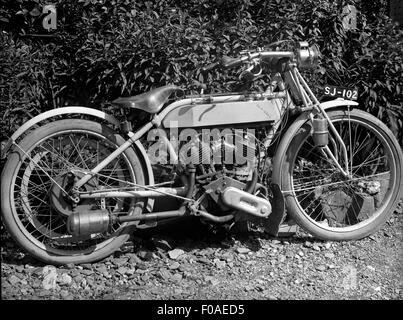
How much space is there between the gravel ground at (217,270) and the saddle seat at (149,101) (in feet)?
3.49

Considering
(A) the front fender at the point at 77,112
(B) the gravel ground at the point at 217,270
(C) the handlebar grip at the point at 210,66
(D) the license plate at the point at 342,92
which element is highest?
(C) the handlebar grip at the point at 210,66

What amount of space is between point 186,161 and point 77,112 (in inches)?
32.0

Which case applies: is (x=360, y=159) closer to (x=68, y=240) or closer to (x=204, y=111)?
(x=204, y=111)

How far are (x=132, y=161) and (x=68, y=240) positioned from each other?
0.71 m

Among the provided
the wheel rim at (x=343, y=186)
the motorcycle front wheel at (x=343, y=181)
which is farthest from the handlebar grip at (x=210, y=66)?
the wheel rim at (x=343, y=186)

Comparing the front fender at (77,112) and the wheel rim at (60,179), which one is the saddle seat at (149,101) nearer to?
the front fender at (77,112)

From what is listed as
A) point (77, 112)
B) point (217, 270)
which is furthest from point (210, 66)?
point (217, 270)

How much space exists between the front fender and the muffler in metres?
0.53

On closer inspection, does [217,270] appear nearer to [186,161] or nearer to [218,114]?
[186,161]

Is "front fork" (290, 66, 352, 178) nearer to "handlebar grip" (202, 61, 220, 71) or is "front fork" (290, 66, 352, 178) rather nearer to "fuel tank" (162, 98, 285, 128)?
"fuel tank" (162, 98, 285, 128)

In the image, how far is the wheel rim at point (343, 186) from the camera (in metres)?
4.59

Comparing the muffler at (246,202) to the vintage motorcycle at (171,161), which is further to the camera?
the muffler at (246,202)

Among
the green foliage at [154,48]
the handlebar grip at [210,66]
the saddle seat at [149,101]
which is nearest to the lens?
the saddle seat at [149,101]

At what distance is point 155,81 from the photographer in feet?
14.4
